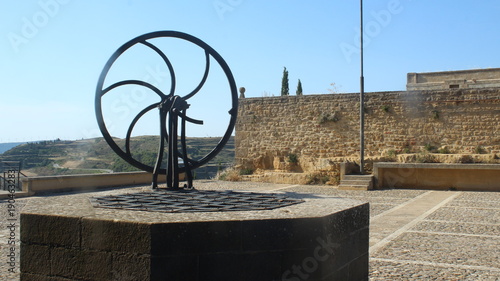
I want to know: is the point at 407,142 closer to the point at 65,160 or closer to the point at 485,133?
the point at 485,133

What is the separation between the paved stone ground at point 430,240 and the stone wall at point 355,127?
5363mm

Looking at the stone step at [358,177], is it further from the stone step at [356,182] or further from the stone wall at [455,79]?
the stone wall at [455,79]

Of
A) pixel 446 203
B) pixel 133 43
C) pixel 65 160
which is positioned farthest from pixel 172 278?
pixel 65 160

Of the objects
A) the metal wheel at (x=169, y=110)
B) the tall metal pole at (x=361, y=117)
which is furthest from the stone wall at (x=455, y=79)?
the metal wheel at (x=169, y=110)

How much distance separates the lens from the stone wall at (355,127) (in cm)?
1695

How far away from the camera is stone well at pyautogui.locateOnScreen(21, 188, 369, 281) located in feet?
10.9

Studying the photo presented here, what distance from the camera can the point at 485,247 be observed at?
21.9 ft

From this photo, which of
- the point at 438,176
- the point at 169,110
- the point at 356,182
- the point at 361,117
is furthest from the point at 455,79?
the point at 169,110

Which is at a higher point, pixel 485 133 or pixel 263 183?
pixel 485 133

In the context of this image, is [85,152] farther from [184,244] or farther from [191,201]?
[184,244]

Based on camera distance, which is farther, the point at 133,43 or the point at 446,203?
the point at 446,203

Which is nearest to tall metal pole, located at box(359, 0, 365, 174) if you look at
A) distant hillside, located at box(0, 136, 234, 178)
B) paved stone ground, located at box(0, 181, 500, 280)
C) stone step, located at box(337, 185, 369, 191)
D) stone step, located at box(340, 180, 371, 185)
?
stone step, located at box(340, 180, 371, 185)

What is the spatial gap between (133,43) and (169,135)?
1.02 metres

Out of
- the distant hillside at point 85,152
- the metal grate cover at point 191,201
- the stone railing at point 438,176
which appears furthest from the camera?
the distant hillside at point 85,152
